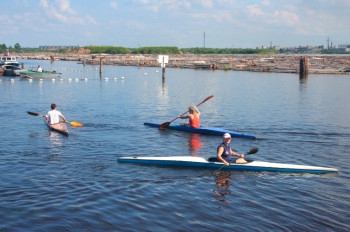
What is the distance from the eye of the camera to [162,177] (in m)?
15.5

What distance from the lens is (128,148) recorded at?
19953mm

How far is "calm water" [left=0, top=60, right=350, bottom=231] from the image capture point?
11.7 meters

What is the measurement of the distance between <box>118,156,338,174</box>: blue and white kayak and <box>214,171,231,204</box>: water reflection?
0.45 metres

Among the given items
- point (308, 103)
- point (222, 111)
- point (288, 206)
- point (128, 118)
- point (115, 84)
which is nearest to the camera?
point (288, 206)

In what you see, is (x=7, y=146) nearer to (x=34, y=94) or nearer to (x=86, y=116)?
Result: (x=86, y=116)

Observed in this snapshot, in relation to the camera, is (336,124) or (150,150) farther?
(336,124)

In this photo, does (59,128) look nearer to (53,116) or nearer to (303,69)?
(53,116)

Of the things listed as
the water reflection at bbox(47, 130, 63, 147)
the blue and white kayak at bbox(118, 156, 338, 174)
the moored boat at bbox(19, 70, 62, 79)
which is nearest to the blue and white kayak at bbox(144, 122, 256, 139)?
the blue and white kayak at bbox(118, 156, 338, 174)

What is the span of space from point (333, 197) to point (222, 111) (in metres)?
18.9

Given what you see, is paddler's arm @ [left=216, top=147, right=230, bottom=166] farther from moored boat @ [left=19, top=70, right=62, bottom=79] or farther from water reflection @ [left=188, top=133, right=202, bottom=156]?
moored boat @ [left=19, top=70, right=62, bottom=79]

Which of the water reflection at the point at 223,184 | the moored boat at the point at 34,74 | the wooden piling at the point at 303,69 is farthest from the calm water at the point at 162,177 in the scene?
the wooden piling at the point at 303,69

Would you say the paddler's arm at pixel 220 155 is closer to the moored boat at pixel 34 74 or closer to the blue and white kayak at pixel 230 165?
the blue and white kayak at pixel 230 165

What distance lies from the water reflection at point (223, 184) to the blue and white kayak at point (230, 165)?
448 millimetres

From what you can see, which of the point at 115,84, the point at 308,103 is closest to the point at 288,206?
the point at 308,103
